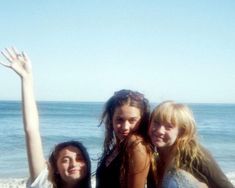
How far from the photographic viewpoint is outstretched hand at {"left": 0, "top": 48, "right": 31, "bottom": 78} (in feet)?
13.8

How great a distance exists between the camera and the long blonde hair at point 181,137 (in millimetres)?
4160

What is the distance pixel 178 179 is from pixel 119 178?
1.97 feet

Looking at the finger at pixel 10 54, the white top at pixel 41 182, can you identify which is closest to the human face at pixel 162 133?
the white top at pixel 41 182

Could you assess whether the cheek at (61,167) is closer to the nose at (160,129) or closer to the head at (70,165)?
the head at (70,165)

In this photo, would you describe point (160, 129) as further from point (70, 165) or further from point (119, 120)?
point (70, 165)

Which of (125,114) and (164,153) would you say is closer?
(125,114)

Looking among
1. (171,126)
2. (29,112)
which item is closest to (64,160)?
(29,112)

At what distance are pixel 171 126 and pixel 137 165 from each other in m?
0.68

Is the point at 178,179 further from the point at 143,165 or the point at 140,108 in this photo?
the point at 140,108

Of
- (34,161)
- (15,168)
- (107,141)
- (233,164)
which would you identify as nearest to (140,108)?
(107,141)

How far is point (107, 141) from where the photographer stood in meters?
4.41

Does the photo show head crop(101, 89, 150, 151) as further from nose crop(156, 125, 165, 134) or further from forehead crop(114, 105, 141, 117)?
nose crop(156, 125, 165, 134)

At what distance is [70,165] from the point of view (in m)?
4.03

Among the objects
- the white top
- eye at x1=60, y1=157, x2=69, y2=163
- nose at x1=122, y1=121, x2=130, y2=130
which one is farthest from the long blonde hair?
the white top
